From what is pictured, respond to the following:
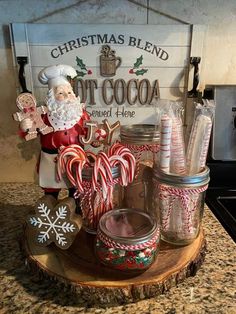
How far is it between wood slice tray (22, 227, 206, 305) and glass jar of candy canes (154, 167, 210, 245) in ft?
0.07

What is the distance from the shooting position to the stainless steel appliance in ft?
2.62

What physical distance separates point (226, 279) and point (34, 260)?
34 centimetres

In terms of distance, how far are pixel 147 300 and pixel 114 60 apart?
59cm

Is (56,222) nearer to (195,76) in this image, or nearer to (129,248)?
(129,248)

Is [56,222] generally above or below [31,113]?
below

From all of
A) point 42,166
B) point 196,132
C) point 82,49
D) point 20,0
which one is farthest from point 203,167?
point 20,0

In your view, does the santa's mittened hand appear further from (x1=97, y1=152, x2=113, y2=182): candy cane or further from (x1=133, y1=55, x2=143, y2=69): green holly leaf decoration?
(x1=133, y1=55, x2=143, y2=69): green holly leaf decoration

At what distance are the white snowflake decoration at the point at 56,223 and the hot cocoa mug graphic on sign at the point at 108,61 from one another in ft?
1.38

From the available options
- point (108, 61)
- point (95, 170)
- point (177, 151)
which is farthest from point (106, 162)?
point (108, 61)

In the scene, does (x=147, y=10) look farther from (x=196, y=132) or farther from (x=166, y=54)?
(x=196, y=132)

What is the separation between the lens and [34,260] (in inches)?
21.0

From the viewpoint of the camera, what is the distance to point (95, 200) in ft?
1.91

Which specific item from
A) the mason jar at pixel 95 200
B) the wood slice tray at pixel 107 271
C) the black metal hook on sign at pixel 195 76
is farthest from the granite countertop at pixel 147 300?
the black metal hook on sign at pixel 195 76

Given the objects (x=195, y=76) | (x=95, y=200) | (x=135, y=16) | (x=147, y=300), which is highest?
(x=135, y=16)
